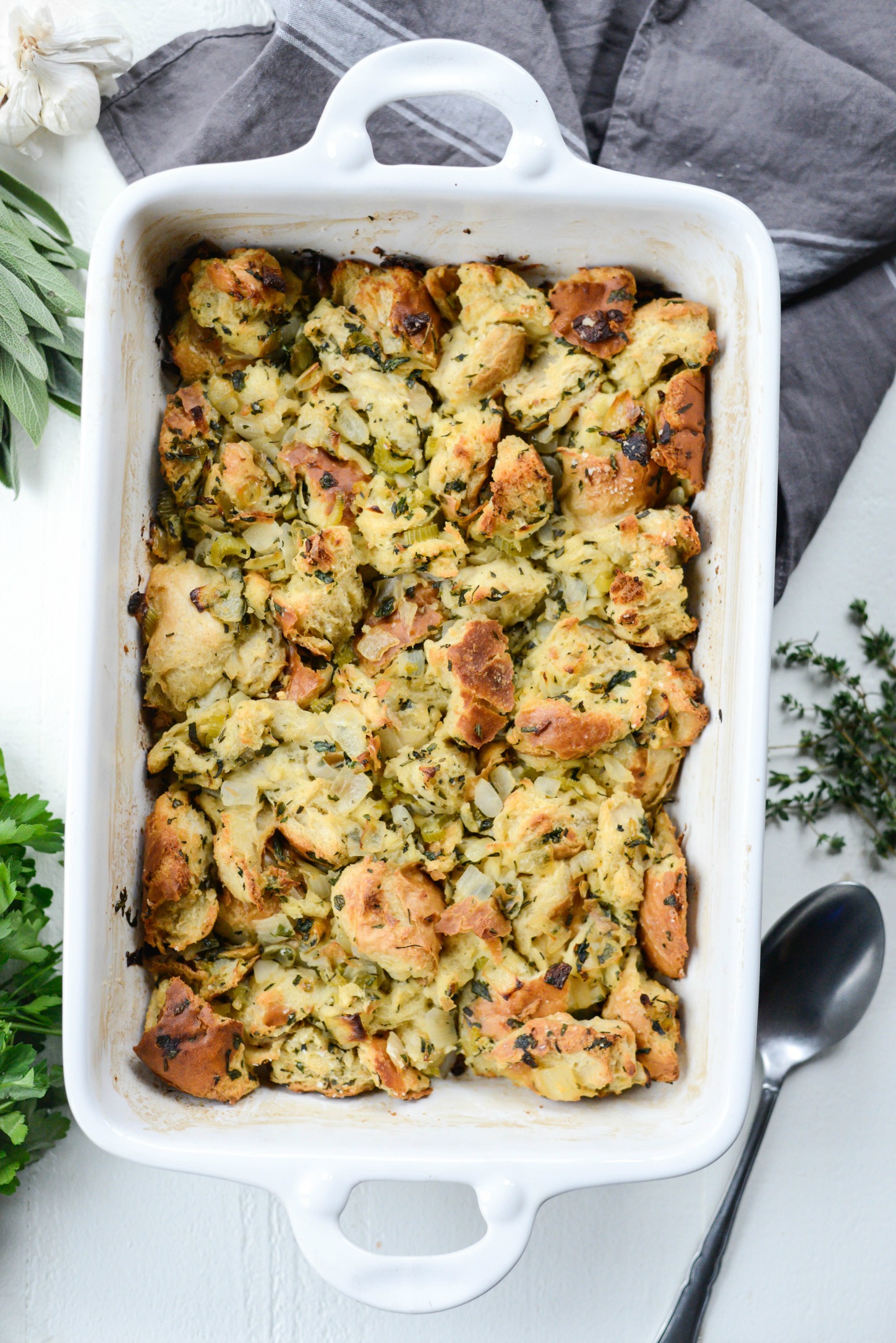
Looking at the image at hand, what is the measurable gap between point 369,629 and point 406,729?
0.60ft

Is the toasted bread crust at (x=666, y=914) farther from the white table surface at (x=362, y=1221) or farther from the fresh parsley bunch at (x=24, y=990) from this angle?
the fresh parsley bunch at (x=24, y=990)

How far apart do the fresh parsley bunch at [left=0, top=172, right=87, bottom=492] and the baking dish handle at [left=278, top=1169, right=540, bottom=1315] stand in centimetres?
148

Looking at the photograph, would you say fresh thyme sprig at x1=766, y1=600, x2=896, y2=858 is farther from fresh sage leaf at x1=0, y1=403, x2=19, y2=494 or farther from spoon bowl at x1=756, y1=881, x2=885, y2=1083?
fresh sage leaf at x1=0, y1=403, x2=19, y2=494

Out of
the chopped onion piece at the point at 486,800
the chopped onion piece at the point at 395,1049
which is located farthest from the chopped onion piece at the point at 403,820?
the chopped onion piece at the point at 395,1049

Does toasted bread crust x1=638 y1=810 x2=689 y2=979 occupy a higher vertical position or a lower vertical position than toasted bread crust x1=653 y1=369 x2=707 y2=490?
lower

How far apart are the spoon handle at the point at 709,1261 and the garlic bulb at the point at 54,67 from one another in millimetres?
2448

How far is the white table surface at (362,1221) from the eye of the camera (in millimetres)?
2113

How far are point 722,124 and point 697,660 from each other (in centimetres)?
110

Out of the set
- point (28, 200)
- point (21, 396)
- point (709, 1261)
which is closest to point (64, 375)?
point (21, 396)

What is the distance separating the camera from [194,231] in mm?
1694

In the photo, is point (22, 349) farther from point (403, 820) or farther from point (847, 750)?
point (847, 750)

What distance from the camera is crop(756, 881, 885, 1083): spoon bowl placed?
2117 mm

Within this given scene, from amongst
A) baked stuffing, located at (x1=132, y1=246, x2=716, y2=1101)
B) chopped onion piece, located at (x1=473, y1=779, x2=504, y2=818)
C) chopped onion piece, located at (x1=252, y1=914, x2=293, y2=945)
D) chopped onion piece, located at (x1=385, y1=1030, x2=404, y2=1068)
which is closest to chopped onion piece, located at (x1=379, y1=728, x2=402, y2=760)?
baked stuffing, located at (x1=132, y1=246, x2=716, y2=1101)

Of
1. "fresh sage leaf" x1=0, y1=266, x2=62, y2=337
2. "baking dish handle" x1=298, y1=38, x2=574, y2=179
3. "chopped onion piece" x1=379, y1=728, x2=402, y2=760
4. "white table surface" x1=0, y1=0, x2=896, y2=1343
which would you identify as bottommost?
"white table surface" x1=0, y1=0, x2=896, y2=1343
